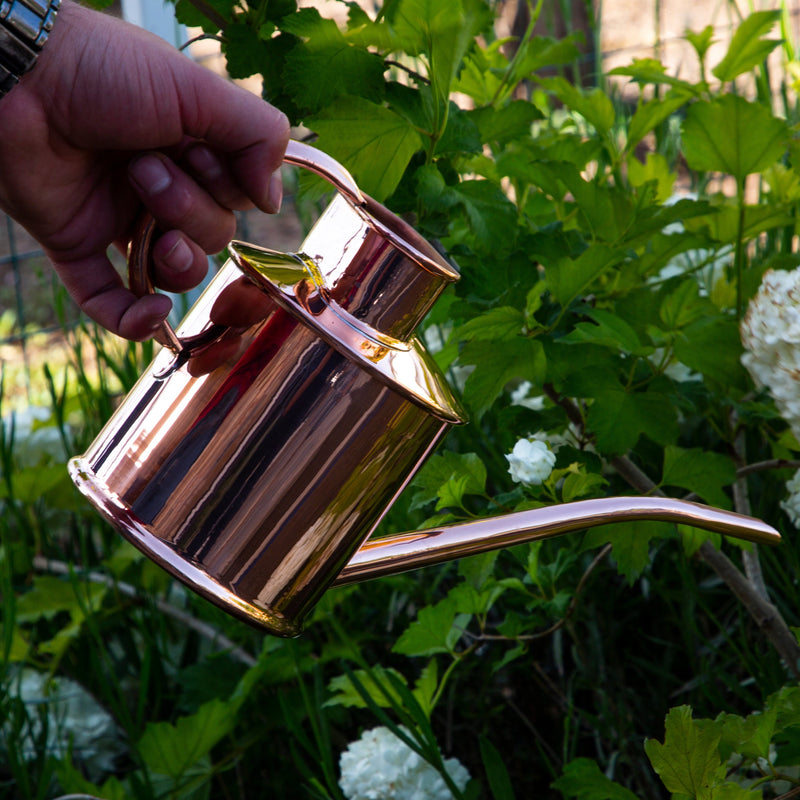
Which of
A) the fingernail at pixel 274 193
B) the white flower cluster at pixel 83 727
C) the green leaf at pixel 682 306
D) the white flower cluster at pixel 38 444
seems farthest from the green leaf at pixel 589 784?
the white flower cluster at pixel 38 444

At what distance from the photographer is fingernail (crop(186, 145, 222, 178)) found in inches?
→ 24.8

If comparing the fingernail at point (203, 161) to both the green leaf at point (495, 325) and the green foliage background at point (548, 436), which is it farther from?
the green leaf at point (495, 325)

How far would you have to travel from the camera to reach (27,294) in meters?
3.48

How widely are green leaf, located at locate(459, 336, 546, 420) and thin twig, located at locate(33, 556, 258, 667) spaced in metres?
0.52

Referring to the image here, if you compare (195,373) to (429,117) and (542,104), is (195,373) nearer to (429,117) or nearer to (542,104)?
(429,117)

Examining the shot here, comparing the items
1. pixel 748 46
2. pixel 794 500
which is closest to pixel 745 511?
pixel 794 500

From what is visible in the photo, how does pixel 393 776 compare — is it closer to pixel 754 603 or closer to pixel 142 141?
pixel 754 603

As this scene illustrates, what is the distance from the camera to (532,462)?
63 cm

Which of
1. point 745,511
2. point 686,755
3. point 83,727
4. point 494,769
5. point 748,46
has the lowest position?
point 83,727

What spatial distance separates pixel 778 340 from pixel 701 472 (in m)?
0.12

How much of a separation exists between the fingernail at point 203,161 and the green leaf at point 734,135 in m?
0.39

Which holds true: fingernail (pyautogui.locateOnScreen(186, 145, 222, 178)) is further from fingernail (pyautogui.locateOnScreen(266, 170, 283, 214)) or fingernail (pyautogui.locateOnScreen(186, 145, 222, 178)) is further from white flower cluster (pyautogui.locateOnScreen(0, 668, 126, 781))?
white flower cluster (pyautogui.locateOnScreen(0, 668, 126, 781))

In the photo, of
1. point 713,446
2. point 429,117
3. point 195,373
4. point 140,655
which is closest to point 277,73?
point 429,117

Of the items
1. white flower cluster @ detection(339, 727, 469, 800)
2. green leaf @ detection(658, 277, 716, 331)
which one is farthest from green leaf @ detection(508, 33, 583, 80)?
white flower cluster @ detection(339, 727, 469, 800)
